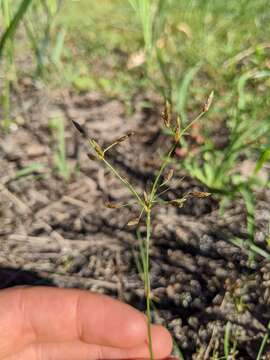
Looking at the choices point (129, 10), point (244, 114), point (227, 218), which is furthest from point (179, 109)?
point (129, 10)

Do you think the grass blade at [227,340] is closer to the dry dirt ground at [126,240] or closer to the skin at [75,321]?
the dry dirt ground at [126,240]

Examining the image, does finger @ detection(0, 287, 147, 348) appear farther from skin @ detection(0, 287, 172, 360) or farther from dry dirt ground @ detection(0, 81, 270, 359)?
dry dirt ground @ detection(0, 81, 270, 359)

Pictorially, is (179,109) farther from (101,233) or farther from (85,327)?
(85,327)

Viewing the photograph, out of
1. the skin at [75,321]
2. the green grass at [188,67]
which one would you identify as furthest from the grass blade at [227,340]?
the skin at [75,321]

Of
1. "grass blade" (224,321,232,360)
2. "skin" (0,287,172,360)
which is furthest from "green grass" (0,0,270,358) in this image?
"skin" (0,287,172,360)

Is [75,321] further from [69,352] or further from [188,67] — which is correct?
[188,67]

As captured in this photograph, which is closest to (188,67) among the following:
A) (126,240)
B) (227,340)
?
(126,240)

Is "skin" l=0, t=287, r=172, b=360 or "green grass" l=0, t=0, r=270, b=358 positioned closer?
"skin" l=0, t=287, r=172, b=360
